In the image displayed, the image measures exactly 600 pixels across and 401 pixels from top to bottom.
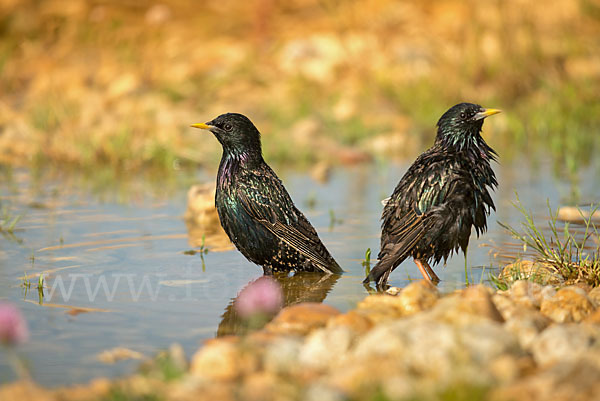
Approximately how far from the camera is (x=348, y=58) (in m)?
13.5

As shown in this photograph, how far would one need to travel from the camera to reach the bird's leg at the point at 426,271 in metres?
5.94

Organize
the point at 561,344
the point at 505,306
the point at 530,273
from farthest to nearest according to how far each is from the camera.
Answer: the point at 530,273
the point at 505,306
the point at 561,344

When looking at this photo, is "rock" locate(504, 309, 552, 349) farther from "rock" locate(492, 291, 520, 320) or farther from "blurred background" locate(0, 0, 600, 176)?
"blurred background" locate(0, 0, 600, 176)

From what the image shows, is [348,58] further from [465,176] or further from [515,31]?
[465,176]

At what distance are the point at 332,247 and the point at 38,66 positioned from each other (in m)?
8.66

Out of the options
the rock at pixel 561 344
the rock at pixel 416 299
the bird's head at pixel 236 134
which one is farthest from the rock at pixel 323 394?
the bird's head at pixel 236 134

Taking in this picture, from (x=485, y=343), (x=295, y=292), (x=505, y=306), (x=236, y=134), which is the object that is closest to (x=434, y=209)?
(x=295, y=292)

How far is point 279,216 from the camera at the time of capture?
6.31m

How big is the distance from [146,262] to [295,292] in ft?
3.58

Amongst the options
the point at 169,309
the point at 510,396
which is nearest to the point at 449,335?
the point at 510,396

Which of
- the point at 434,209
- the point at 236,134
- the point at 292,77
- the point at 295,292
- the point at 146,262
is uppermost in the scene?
the point at 292,77

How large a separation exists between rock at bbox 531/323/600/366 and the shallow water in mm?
1512

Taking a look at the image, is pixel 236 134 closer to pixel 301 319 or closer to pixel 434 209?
pixel 434 209

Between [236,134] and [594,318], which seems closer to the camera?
[594,318]
